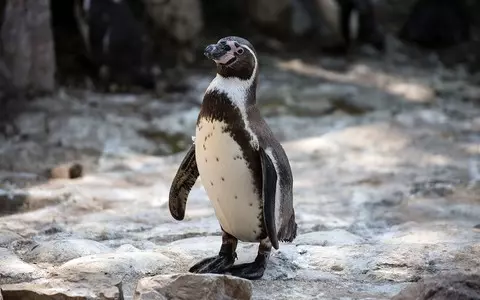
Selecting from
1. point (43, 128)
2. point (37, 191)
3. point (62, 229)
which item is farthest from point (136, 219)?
point (43, 128)

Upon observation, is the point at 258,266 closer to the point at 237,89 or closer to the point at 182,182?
the point at 182,182

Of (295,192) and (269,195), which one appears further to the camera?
(295,192)

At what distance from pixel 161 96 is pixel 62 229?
294 centimetres

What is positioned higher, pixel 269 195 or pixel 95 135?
pixel 269 195

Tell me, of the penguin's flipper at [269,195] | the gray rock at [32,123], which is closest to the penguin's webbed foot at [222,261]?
the penguin's flipper at [269,195]

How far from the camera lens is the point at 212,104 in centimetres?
243

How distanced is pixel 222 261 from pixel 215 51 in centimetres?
65

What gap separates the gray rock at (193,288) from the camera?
7.11ft

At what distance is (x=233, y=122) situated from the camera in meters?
2.40

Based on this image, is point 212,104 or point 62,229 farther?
point 62,229

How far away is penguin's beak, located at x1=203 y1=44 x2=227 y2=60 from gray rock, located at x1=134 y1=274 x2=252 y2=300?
0.62 metres

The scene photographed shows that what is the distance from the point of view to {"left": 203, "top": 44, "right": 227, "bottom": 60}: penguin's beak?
2.39 m

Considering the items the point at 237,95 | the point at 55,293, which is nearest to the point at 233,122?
the point at 237,95

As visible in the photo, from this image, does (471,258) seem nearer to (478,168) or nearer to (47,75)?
(478,168)
